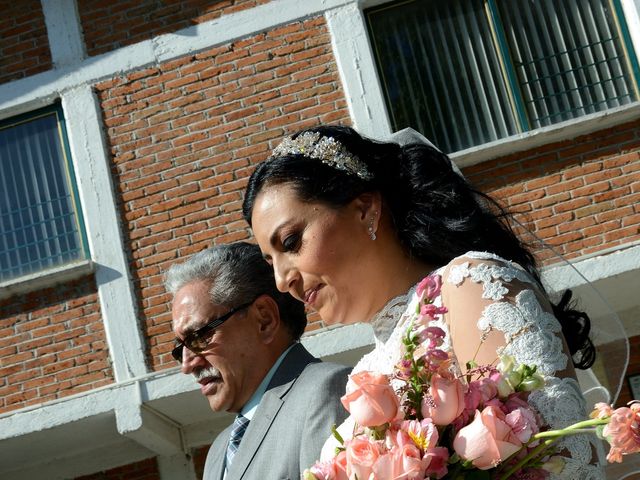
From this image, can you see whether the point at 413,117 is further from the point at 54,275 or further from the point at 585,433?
the point at 585,433

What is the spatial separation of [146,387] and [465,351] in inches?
246

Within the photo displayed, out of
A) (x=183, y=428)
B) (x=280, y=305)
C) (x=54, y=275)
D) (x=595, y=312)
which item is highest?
(x=54, y=275)

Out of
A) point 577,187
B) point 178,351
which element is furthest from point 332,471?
point 577,187

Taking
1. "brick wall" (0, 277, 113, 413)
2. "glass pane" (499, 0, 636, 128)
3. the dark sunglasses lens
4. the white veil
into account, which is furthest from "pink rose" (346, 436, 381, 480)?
"glass pane" (499, 0, 636, 128)

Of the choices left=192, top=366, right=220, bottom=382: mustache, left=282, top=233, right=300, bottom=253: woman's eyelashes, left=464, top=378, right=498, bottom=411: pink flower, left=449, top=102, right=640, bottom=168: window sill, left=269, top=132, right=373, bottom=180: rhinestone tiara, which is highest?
left=449, top=102, right=640, bottom=168: window sill

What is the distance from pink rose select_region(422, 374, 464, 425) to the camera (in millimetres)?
1638

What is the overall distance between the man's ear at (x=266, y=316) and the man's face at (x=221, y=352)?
0.06 ft

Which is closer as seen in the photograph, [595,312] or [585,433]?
[585,433]

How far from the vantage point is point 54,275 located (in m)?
8.28

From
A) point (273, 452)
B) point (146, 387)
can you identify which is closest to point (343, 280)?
point (273, 452)

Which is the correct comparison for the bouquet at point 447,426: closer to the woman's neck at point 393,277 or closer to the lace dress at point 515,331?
the lace dress at point 515,331

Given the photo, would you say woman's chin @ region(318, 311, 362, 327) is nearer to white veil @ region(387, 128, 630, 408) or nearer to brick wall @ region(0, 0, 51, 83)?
white veil @ region(387, 128, 630, 408)

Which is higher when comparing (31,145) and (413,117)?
(31,145)

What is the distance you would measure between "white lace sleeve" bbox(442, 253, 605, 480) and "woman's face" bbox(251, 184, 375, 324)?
386 mm
